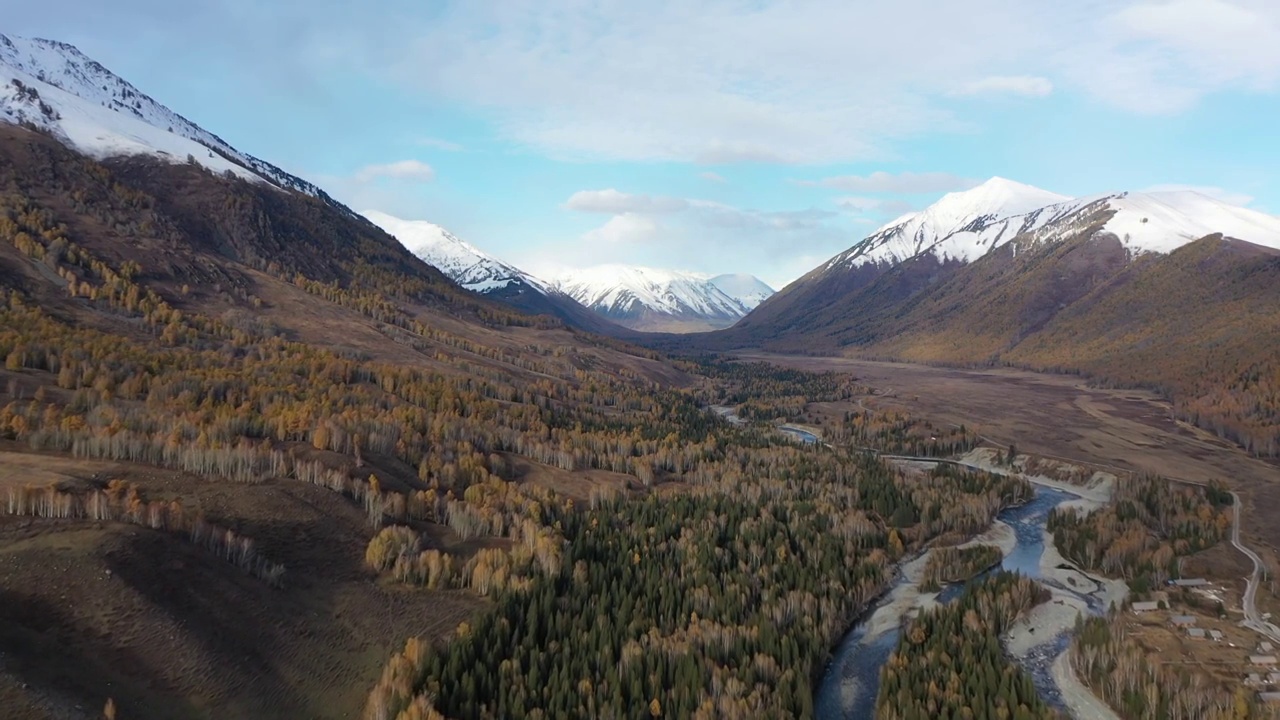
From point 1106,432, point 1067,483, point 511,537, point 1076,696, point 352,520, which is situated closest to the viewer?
point 1076,696

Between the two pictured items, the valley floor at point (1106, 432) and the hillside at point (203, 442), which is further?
the valley floor at point (1106, 432)

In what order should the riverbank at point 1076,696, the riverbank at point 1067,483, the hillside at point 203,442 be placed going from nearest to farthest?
the hillside at point 203,442 → the riverbank at point 1076,696 → the riverbank at point 1067,483

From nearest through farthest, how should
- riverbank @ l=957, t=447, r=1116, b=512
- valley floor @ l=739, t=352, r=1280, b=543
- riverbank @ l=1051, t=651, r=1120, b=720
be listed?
1. riverbank @ l=1051, t=651, r=1120, b=720
2. riverbank @ l=957, t=447, r=1116, b=512
3. valley floor @ l=739, t=352, r=1280, b=543

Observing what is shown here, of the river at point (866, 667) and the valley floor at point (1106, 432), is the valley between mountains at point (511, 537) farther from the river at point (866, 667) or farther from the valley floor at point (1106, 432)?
the valley floor at point (1106, 432)

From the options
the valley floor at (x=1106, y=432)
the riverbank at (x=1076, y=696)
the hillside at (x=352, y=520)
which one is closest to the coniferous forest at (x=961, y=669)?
the riverbank at (x=1076, y=696)

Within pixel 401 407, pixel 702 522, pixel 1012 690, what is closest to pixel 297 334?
pixel 401 407

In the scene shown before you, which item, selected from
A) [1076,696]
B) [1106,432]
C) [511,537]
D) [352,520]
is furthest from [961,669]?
[1106,432]

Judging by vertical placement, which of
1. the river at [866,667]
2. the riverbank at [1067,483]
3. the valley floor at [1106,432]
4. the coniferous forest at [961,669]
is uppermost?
the valley floor at [1106,432]

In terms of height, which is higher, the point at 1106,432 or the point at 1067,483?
the point at 1106,432

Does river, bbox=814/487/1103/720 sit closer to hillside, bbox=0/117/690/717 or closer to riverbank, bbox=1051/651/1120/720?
riverbank, bbox=1051/651/1120/720

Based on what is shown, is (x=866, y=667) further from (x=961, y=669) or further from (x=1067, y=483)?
(x=1067, y=483)

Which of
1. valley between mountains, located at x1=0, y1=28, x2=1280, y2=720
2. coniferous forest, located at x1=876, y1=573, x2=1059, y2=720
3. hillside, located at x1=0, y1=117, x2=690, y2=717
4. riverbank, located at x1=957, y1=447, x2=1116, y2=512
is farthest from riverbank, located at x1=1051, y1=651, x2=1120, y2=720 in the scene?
riverbank, located at x1=957, y1=447, x2=1116, y2=512

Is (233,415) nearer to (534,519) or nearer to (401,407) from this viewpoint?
Answer: (401,407)
